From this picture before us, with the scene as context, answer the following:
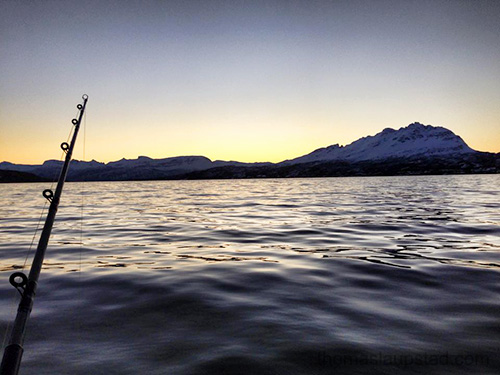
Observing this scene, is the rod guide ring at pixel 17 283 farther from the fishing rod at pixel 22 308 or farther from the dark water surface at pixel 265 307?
the dark water surface at pixel 265 307

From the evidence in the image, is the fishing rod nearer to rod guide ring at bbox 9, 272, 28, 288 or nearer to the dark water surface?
rod guide ring at bbox 9, 272, 28, 288

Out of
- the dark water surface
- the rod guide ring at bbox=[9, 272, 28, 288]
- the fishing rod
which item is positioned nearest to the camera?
the fishing rod

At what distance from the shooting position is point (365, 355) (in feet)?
13.3

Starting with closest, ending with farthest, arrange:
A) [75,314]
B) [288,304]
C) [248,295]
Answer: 1. [75,314]
2. [288,304]
3. [248,295]

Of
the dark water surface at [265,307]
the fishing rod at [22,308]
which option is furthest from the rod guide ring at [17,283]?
the dark water surface at [265,307]

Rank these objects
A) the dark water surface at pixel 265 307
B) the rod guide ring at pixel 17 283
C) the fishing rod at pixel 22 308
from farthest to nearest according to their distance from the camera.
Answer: the dark water surface at pixel 265 307, the rod guide ring at pixel 17 283, the fishing rod at pixel 22 308

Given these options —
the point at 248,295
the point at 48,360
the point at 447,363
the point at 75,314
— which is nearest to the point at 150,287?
the point at 75,314

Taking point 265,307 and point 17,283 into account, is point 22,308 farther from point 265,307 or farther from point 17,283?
point 265,307

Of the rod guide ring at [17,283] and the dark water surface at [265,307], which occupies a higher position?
the rod guide ring at [17,283]

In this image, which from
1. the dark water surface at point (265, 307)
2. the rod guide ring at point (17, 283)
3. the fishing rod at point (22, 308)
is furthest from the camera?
the dark water surface at point (265, 307)

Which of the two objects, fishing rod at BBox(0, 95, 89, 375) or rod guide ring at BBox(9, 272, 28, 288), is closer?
fishing rod at BBox(0, 95, 89, 375)

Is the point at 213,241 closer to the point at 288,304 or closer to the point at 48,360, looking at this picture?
the point at 288,304

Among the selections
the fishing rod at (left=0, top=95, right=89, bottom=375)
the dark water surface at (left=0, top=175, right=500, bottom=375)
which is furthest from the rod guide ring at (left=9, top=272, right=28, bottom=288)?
the dark water surface at (left=0, top=175, right=500, bottom=375)

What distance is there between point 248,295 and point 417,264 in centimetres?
515
